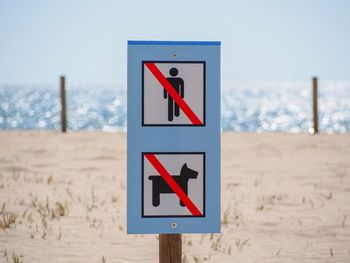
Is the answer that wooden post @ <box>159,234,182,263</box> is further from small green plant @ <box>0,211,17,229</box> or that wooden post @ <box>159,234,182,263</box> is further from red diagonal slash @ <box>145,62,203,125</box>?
small green plant @ <box>0,211,17,229</box>

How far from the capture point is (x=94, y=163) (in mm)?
8977

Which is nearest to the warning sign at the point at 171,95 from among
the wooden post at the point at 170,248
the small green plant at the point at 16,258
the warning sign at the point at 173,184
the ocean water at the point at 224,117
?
the warning sign at the point at 173,184

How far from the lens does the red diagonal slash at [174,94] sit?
2.40m

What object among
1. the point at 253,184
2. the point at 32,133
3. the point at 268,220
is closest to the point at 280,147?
the point at 253,184

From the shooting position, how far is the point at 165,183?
94.7 inches

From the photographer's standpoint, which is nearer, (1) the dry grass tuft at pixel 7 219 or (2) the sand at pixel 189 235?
(2) the sand at pixel 189 235

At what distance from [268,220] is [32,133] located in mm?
8995

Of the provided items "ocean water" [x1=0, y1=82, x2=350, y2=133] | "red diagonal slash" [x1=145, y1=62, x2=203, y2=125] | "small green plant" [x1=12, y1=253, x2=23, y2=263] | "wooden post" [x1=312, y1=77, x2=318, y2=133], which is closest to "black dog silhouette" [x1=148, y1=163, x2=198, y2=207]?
"red diagonal slash" [x1=145, y1=62, x2=203, y2=125]

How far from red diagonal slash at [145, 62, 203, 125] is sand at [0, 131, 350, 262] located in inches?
78.4

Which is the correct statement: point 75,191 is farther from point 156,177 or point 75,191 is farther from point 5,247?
point 156,177

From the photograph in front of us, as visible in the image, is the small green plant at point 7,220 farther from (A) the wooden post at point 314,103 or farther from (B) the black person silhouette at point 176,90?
(A) the wooden post at point 314,103

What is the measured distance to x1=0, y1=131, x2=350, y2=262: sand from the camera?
438 cm

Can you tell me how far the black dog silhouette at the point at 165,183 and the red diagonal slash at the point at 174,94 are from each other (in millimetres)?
240

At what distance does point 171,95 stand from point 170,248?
86 centimetres
